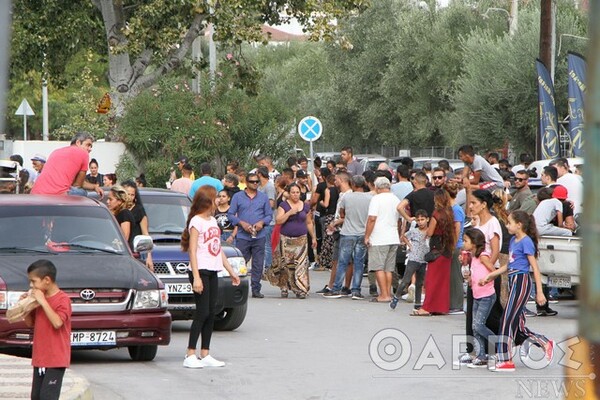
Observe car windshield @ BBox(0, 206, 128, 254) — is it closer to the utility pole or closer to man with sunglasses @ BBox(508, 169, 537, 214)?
man with sunglasses @ BBox(508, 169, 537, 214)

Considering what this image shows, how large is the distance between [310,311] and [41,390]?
9.40 metres

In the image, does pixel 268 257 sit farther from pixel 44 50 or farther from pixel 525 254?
pixel 44 50

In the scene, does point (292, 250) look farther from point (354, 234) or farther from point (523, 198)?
point (523, 198)

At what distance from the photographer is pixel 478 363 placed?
38.0 feet

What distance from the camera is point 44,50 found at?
36.2m

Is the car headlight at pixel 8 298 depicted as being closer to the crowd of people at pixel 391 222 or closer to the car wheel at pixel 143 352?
the car wheel at pixel 143 352

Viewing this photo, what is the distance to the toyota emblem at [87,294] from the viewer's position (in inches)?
435

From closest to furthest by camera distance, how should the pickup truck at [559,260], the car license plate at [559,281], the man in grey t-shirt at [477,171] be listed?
the pickup truck at [559,260]
the car license plate at [559,281]
the man in grey t-shirt at [477,171]

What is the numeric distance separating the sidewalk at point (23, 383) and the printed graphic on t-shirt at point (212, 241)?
1.72 m

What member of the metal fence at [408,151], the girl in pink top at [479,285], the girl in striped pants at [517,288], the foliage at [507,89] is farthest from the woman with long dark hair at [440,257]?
the metal fence at [408,151]

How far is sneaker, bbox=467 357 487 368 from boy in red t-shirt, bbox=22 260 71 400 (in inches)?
193

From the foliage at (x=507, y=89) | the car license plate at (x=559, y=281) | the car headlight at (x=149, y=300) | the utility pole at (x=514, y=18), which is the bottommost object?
the car license plate at (x=559, y=281)

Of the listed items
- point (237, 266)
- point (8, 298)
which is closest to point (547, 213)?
point (237, 266)

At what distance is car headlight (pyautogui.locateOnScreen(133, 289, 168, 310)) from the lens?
37.1ft
